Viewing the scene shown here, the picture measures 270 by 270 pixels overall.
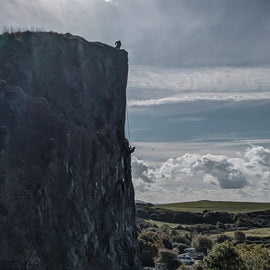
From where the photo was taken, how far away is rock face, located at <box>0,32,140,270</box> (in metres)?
61.5

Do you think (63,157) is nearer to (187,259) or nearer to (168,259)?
(168,259)

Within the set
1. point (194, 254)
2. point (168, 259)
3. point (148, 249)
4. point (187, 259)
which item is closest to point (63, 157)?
point (168, 259)

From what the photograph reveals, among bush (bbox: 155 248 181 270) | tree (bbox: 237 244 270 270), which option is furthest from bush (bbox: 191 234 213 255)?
tree (bbox: 237 244 270 270)

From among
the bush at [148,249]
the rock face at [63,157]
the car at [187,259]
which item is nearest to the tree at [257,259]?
the rock face at [63,157]

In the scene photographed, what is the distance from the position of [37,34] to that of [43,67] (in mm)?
6873

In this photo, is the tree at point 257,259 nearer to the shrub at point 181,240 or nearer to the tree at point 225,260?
the tree at point 225,260

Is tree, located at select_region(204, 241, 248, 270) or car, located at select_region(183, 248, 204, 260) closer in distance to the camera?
tree, located at select_region(204, 241, 248, 270)

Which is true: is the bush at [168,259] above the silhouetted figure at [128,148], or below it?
below

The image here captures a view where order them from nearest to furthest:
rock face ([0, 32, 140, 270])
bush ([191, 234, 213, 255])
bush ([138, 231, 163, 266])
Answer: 1. rock face ([0, 32, 140, 270])
2. bush ([138, 231, 163, 266])
3. bush ([191, 234, 213, 255])

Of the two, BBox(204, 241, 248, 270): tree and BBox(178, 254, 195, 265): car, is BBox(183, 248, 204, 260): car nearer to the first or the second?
BBox(178, 254, 195, 265): car

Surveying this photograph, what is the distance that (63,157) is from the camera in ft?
228

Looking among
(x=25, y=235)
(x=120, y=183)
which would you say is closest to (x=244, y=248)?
(x=120, y=183)

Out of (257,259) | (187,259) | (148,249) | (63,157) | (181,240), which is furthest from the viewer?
(181,240)

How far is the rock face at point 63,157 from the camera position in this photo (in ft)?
202
